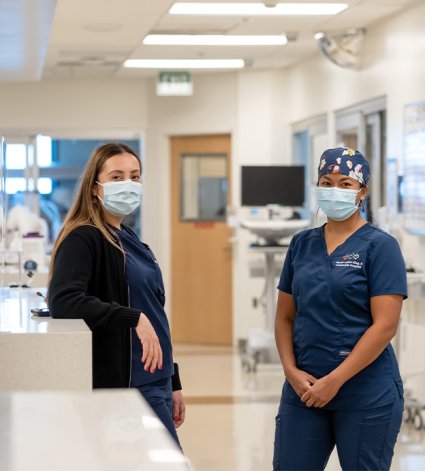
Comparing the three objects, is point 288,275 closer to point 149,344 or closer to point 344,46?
point 149,344

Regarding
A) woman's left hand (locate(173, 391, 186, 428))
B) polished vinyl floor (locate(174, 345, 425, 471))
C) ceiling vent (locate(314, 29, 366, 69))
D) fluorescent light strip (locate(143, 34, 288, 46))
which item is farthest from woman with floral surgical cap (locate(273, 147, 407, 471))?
fluorescent light strip (locate(143, 34, 288, 46))

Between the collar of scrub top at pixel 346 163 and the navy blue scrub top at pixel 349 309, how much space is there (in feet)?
0.69

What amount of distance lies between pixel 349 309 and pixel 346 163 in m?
0.46

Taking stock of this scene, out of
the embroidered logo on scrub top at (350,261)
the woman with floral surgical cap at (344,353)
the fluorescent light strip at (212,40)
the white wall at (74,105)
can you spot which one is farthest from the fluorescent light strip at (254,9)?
the embroidered logo on scrub top at (350,261)

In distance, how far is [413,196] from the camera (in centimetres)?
727

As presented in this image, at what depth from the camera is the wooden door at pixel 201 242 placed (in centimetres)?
1149

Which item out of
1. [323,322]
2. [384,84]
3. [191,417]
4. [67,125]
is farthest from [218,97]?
[323,322]

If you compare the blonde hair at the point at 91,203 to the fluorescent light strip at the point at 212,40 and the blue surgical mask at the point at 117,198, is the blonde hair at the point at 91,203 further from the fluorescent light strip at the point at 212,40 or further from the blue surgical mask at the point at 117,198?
the fluorescent light strip at the point at 212,40

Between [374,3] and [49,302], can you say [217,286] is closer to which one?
[374,3]

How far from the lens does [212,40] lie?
9062 millimetres

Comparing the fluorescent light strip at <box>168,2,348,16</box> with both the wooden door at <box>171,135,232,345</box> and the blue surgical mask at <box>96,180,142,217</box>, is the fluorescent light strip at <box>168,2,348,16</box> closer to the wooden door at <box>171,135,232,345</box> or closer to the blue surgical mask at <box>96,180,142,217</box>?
the wooden door at <box>171,135,232,345</box>

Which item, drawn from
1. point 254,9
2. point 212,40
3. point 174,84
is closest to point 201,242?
point 174,84

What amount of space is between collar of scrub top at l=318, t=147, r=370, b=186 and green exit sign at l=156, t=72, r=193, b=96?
25.6 feet

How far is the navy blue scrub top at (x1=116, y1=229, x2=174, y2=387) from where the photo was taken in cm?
290
